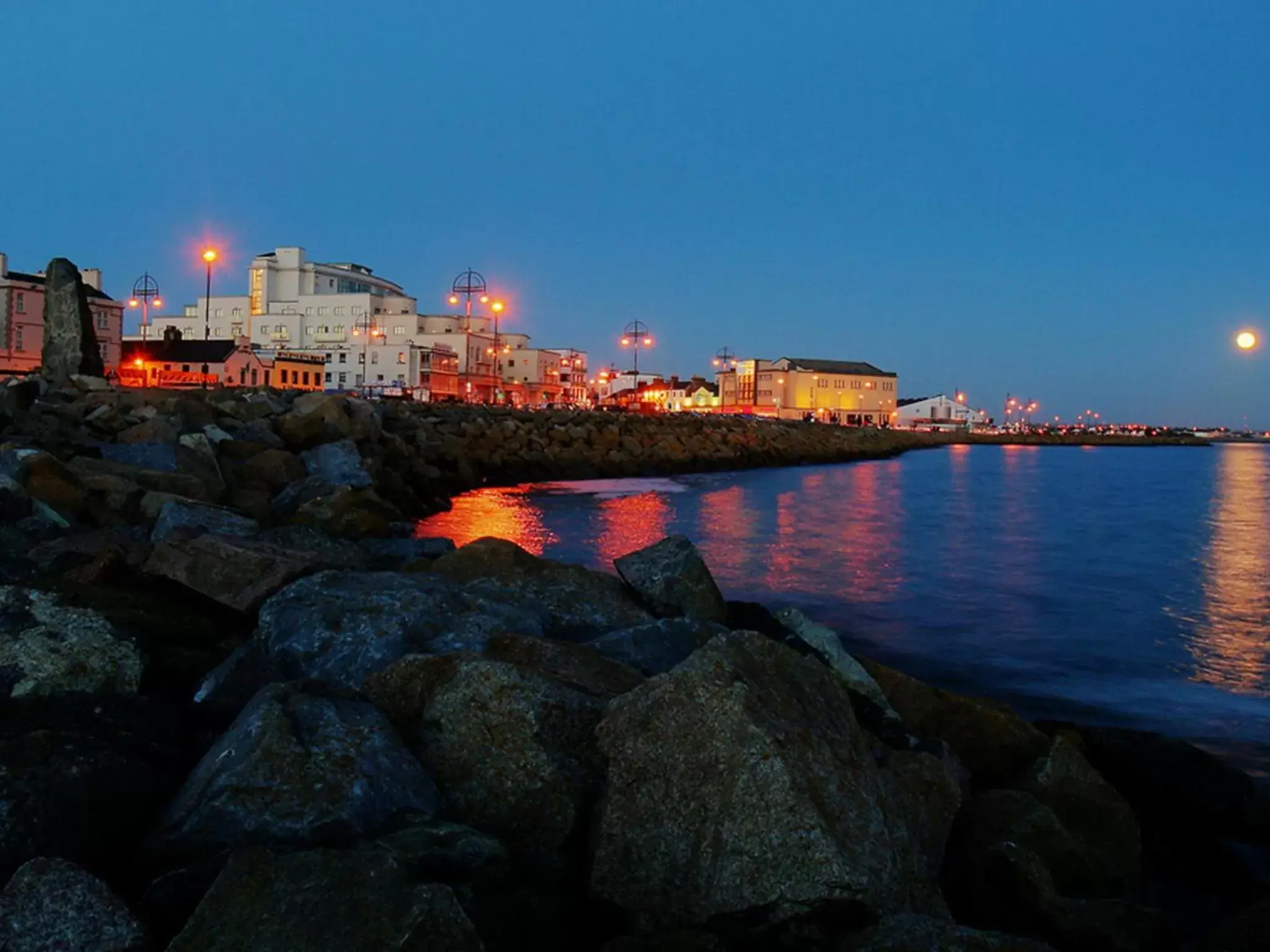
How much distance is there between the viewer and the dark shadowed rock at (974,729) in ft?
19.9

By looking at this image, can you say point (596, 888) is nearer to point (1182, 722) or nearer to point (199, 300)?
point (1182, 722)

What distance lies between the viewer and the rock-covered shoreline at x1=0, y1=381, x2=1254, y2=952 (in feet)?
9.94

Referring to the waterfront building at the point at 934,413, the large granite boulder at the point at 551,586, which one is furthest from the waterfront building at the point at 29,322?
the waterfront building at the point at 934,413

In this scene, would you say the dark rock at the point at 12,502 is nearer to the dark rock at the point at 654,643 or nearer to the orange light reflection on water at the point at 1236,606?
the dark rock at the point at 654,643

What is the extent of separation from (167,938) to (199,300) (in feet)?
426

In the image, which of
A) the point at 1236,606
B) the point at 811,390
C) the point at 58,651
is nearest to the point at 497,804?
the point at 58,651

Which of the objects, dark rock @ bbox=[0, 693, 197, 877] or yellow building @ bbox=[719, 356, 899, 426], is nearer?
dark rock @ bbox=[0, 693, 197, 877]

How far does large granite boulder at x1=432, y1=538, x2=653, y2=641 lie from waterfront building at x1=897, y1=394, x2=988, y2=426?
559 feet

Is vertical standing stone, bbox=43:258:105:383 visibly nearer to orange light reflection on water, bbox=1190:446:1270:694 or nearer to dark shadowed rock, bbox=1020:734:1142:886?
orange light reflection on water, bbox=1190:446:1270:694

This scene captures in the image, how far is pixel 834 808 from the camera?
132 inches

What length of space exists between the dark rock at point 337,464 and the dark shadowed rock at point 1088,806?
43.2 feet

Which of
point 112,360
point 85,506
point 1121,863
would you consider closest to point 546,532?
point 85,506

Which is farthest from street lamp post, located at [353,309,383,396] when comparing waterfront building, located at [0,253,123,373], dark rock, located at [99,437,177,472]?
dark rock, located at [99,437,177,472]

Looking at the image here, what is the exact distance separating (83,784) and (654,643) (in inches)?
121
